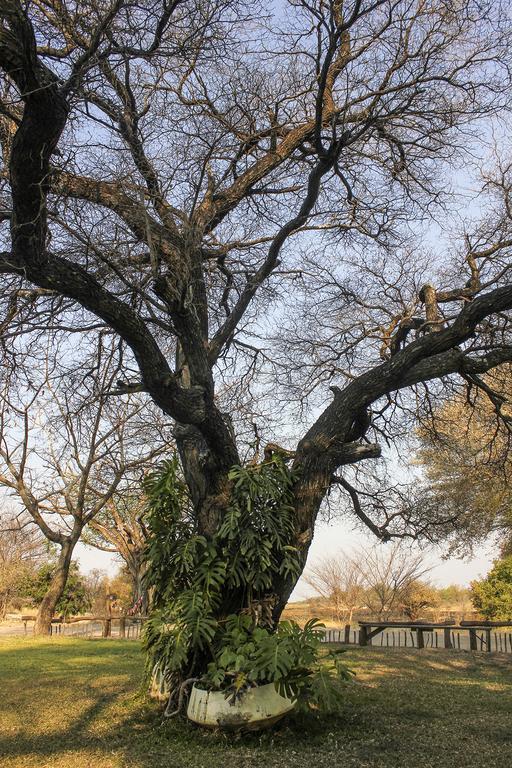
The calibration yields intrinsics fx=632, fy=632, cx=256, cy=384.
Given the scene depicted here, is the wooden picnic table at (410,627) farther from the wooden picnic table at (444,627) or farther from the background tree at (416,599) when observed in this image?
the background tree at (416,599)

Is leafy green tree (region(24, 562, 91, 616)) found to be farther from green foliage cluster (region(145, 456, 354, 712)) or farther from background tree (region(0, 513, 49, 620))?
green foliage cluster (region(145, 456, 354, 712))

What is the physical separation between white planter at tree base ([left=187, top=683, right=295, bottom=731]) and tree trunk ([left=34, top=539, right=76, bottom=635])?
12.8 m

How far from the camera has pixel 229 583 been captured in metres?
5.92

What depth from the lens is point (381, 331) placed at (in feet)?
30.5

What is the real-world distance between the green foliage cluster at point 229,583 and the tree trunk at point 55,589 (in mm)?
11822

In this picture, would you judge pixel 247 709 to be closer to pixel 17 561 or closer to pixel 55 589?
pixel 55 589

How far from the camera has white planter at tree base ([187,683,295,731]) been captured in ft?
17.0

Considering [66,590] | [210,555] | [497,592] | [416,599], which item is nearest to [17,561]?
[66,590]

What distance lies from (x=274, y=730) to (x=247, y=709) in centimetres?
37

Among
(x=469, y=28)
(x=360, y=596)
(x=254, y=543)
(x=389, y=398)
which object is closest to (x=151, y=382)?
(x=254, y=543)

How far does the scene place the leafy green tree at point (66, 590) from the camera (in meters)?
27.6

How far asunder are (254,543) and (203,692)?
131cm

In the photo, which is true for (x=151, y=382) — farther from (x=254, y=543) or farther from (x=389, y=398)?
(x=389, y=398)

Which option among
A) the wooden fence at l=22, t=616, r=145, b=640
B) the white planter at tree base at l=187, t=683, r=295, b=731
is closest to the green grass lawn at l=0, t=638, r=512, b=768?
the white planter at tree base at l=187, t=683, r=295, b=731
